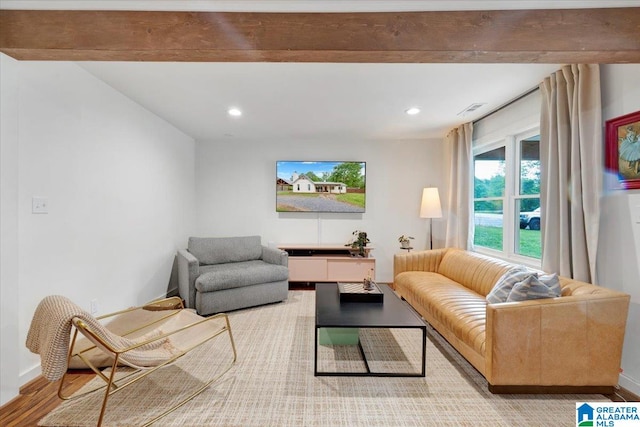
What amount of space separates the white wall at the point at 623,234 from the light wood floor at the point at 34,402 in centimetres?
378

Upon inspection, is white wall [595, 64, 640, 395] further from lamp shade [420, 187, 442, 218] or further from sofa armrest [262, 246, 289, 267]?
sofa armrest [262, 246, 289, 267]

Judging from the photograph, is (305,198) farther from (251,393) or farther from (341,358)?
(251,393)

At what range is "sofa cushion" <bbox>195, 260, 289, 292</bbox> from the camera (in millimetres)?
3254

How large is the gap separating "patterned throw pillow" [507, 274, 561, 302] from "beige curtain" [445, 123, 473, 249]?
1.96 m

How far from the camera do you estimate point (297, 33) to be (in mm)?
1733

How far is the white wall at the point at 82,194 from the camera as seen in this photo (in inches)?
78.2

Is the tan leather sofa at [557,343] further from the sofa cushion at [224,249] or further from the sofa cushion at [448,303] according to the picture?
the sofa cushion at [224,249]

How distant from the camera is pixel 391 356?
246 cm

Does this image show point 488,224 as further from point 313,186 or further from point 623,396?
point 313,186

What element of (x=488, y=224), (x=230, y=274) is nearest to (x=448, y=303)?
(x=488, y=224)

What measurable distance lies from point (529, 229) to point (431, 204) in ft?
4.54

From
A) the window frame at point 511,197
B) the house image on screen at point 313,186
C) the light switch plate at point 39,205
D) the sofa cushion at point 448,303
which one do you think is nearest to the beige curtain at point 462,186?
the window frame at point 511,197

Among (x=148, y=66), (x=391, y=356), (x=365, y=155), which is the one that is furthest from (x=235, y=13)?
(x=365, y=155)

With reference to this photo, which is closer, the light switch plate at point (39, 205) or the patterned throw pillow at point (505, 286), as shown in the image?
the light switch plate at point (39, 205)
